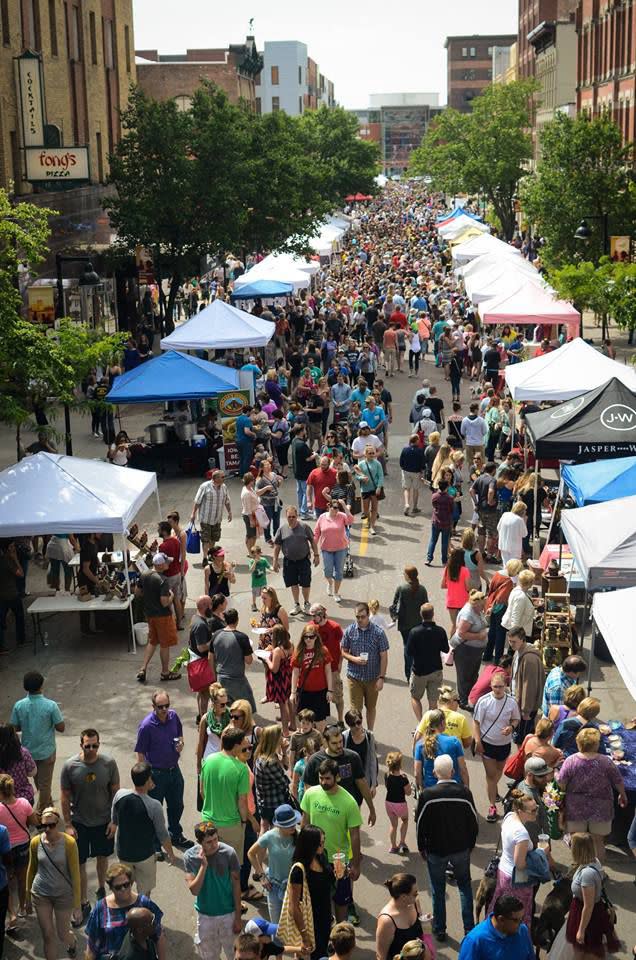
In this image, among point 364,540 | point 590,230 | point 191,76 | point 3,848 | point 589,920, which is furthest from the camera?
point 191,76

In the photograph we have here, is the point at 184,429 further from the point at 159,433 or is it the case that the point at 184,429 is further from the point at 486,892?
the point at 486,892

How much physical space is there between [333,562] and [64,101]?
28.1 m

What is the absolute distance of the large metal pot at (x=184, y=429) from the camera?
23.8 meters

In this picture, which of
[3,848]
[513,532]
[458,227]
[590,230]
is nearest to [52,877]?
[3,848]

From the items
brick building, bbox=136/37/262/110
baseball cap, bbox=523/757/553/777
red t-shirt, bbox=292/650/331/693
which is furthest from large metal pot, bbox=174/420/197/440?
brick building, bbox=136/37/262/110

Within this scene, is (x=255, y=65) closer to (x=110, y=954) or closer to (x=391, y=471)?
(x=391, y=471)

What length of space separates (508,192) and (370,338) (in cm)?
3871

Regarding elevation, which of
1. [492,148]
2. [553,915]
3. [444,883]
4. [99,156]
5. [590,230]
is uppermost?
[492,148]

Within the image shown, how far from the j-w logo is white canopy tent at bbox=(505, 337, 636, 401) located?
282 centimetres

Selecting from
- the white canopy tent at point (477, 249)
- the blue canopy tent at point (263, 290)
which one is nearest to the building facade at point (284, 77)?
the white canopy tent at point (477, 249)

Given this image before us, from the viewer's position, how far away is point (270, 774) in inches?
359

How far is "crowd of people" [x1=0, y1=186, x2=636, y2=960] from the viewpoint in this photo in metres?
7.86

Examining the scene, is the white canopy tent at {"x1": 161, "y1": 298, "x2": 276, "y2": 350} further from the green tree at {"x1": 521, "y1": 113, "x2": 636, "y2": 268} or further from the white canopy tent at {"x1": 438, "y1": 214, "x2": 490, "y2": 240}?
the white canopy tent at {"x1": 438, "y1": 214, "x2": 490, "y2": 240}

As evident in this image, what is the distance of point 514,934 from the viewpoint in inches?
277
